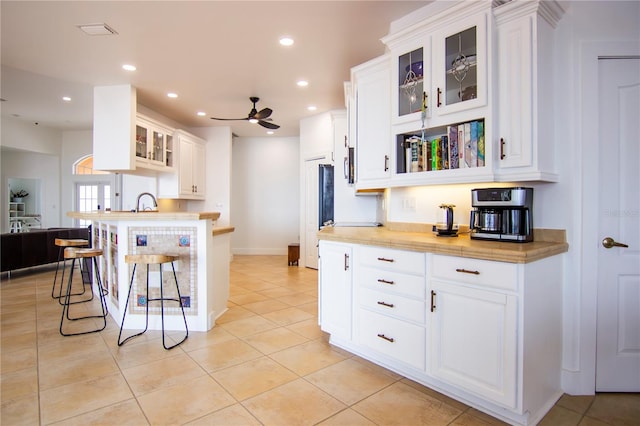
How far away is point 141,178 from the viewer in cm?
655

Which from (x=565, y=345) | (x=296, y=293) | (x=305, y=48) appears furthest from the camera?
(x=296, y=293)

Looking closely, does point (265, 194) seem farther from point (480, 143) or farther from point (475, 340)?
point (475, 340)

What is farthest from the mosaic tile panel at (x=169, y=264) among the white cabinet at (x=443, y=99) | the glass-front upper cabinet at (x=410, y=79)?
the glass-front upper cabinet at (x=410, y=79)

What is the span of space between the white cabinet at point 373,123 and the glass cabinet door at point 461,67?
1.80 ft

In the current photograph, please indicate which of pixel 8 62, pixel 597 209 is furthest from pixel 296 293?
pixel 8 62

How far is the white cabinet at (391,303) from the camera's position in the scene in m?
2.14

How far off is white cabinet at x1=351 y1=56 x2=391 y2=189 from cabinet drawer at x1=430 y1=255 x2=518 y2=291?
999mm

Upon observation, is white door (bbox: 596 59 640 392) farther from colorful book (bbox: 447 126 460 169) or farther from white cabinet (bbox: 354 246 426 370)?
white cabinet (bbox: 354 246 426 370)

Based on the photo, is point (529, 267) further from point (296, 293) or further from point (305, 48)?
point (296, 293)

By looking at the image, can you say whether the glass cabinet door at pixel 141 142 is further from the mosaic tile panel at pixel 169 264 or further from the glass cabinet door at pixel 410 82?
the glass cabinet door at pixel 410 82

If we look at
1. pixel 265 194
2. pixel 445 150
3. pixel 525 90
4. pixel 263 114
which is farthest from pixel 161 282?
pixel 265 194

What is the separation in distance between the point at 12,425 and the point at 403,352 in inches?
87.2

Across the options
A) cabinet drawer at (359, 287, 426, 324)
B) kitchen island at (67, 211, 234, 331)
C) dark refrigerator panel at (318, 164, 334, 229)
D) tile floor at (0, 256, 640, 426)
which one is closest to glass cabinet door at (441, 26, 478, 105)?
cabinet drawer at (359, 287, 426, 324)

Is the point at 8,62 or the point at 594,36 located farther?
the point at 8,62
